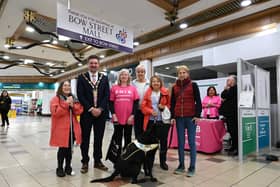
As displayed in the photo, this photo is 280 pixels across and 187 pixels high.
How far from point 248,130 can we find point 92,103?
9.39 feet

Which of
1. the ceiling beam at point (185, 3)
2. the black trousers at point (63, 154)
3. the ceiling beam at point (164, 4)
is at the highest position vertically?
the ceiling beam at point (185, 3)

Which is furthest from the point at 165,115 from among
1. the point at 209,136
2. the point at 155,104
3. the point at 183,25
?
the point at 183,25

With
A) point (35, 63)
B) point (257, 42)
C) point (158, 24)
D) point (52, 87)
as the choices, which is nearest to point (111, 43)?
point (158, 24)

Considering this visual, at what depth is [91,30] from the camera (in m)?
3.95

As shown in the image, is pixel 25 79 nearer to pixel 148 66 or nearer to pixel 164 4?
pixel 148 66

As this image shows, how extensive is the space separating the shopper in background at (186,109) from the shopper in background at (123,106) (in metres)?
0.57

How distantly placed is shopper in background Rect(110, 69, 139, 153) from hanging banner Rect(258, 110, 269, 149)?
2.81 m

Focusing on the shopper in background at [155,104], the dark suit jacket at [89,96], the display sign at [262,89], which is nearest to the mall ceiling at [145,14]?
the display sign at [262,89]

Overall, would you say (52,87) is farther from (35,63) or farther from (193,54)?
(193,54)

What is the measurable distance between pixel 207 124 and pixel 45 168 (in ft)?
9.47

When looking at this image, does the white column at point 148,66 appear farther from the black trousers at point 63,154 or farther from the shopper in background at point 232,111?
the black trousers at point 63,154

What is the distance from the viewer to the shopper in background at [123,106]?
2.88 meters

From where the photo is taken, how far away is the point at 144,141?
246 centimetres

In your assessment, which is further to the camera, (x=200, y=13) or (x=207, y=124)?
(x=200, y=13)
